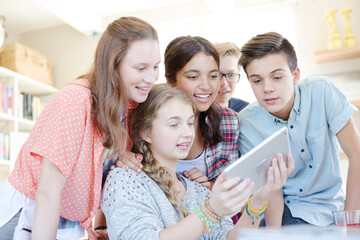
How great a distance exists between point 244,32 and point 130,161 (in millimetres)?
3197

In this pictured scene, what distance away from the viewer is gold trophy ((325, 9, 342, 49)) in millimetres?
3703

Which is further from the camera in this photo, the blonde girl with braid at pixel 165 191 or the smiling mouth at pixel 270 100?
the smiling mouth at pixel 270 100

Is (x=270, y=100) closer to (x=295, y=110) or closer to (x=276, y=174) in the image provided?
(x=295, y=110)

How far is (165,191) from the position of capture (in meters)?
1.30

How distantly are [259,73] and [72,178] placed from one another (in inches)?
34.2

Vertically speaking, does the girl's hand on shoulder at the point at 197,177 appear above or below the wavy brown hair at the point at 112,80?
below

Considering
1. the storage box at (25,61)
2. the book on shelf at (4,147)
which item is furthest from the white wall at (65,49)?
the book on shelf at (4,147)

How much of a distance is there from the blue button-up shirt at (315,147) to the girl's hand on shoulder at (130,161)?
0.63 meters

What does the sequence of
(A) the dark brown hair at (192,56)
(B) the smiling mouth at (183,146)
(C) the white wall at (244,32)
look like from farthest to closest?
1. (C) the white wall at (244,32)
2. (A) the dark brown hair at (192,56)
3. (B) the smiling mouth at (183,146)

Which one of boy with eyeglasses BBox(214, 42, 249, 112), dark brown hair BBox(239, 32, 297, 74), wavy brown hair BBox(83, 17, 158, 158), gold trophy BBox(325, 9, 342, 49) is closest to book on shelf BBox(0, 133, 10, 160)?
boy with eyeglasses BBox(214, 42, 249, 112)

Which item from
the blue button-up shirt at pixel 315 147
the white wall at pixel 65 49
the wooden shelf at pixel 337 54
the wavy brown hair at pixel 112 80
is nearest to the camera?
the wavy brown hair at pixel 112 80

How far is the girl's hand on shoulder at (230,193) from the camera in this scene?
38.8 inches

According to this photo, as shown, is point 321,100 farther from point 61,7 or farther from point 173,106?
point 61,7

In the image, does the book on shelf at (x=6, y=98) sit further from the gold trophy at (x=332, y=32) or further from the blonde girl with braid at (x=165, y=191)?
the gold trophy at (x=332, y=32)
